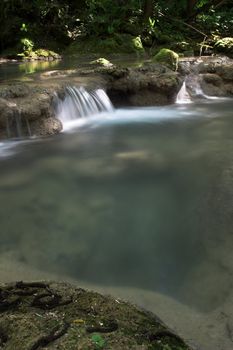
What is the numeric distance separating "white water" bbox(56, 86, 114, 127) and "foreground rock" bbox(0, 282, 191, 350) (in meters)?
6.87

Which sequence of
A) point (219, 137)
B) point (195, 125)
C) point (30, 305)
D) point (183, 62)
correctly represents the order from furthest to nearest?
point (183, 62), point (195, 125), point (219, 137), point (30, 305)

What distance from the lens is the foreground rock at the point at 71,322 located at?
1790mm

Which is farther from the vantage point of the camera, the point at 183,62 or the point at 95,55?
the point at 95,55

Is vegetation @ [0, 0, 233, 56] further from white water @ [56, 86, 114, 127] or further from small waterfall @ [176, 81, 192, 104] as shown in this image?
white water @ [56, 86, 114, 127]

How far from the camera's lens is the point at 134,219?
14.6ft

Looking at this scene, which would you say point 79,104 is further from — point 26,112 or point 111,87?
point 26,112

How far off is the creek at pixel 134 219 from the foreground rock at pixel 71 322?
63cm

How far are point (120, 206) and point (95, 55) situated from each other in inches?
530

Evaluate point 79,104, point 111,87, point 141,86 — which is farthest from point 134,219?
point 141,86

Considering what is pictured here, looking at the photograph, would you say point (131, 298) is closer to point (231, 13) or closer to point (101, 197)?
point (101, 197)

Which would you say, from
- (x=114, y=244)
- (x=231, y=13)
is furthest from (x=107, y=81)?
(x=231, y=13)

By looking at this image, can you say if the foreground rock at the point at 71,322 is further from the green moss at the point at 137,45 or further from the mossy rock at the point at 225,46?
the green moss at the point at 137,45

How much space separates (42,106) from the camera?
791 cm

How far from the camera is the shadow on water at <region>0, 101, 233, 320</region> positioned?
134 inches
